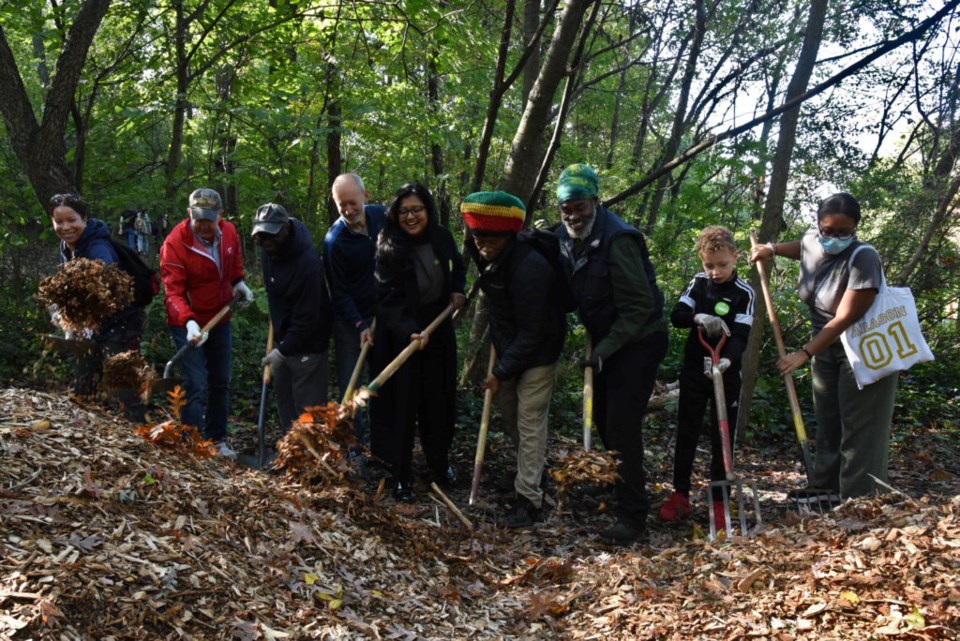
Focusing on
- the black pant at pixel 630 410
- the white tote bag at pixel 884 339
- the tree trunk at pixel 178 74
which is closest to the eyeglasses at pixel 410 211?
the black pant at pixel 630 410

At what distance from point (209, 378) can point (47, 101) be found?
3.06 meters

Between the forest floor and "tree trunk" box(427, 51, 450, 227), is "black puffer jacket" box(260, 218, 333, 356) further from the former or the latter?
"tree trunk" box(427, 51, 450, 227)

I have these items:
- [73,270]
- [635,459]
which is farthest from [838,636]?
[73,270]

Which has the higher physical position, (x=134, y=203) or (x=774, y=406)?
(x=134, y=203)

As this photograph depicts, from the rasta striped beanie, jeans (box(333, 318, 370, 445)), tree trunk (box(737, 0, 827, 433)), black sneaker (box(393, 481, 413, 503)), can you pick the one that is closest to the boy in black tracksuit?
tree trunk (box(737, 0, 827, 433))

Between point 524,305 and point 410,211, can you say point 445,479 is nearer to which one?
point 524,305

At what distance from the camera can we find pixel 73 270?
4.19 metres

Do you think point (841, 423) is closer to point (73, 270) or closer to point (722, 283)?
point (722, 283)

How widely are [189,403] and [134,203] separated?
346 centimetres

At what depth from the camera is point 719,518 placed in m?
4.60

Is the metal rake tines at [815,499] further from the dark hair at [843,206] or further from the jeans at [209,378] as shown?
Result: the jeans at [209,378]

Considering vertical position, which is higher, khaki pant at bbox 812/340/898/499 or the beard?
the beard

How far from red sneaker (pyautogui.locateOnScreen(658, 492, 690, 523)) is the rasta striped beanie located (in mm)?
2194

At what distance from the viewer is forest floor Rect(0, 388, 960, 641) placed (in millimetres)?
2477
